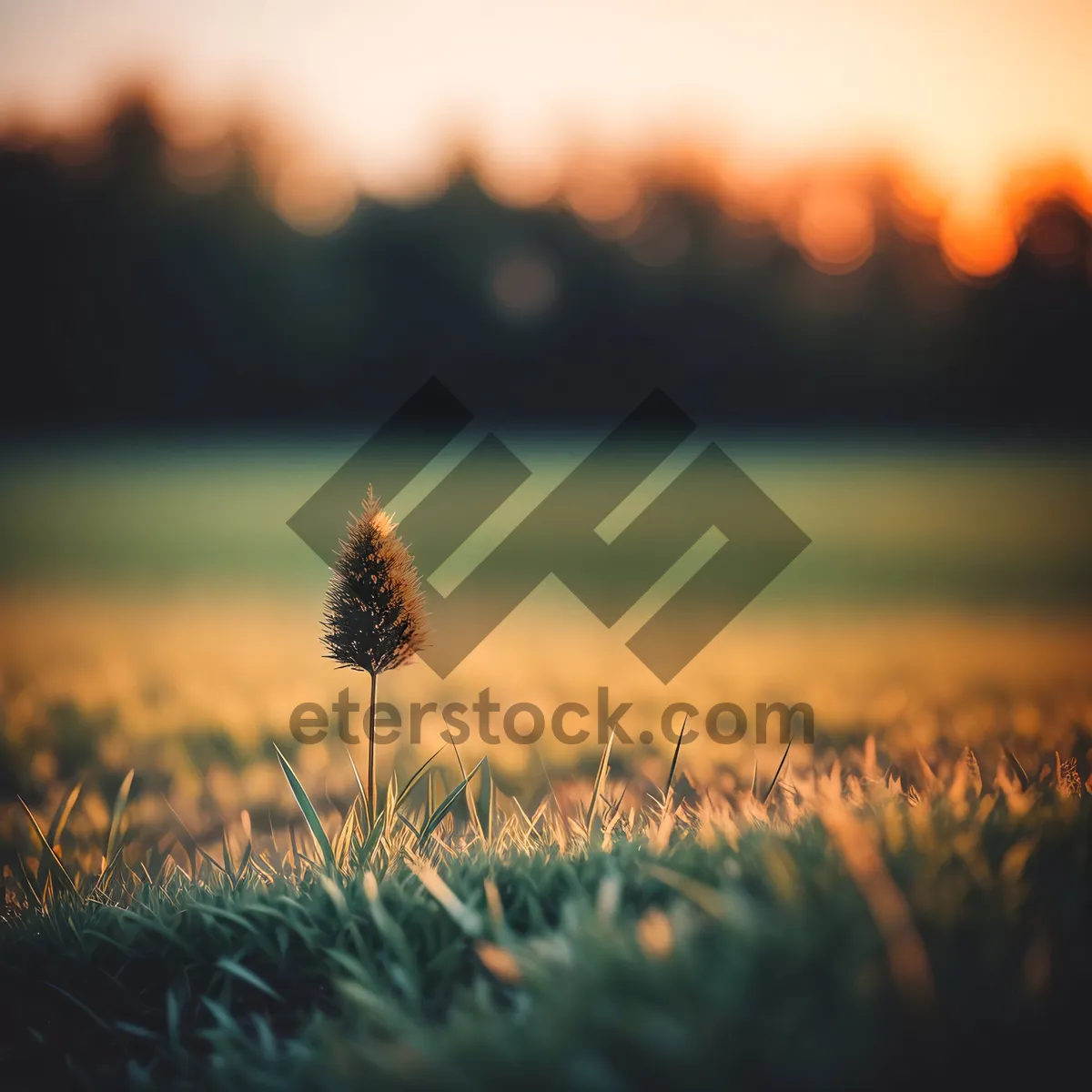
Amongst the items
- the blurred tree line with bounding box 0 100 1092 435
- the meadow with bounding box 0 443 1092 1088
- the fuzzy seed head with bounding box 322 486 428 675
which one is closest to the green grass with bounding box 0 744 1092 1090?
the meadow with bounding box 0 443 1092 1088

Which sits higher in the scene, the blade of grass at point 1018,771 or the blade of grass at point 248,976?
the blade of grass at point 1018,771

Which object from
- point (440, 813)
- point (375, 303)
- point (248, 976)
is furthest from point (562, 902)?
point (375, 303)

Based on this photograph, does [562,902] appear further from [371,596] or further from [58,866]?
[58,866]

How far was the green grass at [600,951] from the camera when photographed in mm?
1438

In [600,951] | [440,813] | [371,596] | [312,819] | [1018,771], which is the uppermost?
[1018,771]


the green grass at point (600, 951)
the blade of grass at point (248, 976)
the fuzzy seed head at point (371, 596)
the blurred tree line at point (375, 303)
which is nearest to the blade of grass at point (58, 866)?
the green grass at point (600, 951)

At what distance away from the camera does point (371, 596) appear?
→ 111 inches

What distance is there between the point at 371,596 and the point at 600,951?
4.94ft

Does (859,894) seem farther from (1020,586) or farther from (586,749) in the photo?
(1020,586)

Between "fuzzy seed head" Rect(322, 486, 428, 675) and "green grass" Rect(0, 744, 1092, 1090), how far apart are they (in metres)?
0.52

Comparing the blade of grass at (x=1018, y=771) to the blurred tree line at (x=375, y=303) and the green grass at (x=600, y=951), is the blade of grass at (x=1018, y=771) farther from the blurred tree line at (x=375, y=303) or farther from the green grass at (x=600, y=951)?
the blurred tree line at (x=375, y=303)

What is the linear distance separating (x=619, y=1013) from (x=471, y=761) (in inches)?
163

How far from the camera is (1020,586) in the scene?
37.2 feet

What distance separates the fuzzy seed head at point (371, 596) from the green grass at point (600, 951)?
523mm
